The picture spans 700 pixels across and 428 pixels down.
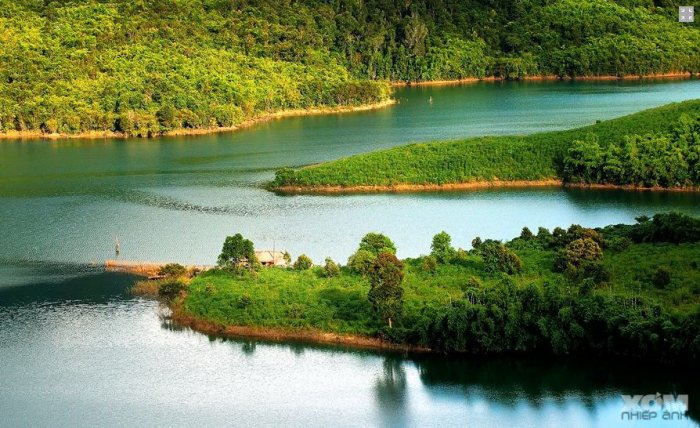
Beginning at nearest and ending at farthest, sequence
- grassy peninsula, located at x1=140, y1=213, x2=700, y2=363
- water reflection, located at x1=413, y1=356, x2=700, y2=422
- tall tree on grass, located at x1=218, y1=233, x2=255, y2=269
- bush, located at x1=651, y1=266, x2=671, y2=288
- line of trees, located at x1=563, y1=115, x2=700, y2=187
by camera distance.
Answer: water reflection, located at x1=413, y1=356, x2=700, y2=422, grassy peninsula, located at x1=140, y1=213, x2=700, y2=363, bush, located at x1=651, y1=266, x2=671, y2=288, tall tree on grass, located at x1=218, y1=233, x2=255, y2=269, line of trees, located at x1=563, y1=115, x2=700, y2=187

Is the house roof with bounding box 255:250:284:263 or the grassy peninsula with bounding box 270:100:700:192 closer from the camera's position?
the house roof with bounding box 255:250:284:263

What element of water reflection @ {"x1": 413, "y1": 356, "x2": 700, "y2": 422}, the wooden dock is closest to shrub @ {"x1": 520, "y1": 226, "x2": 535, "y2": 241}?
water reflection @ {"x1": 413, "y1": 356, "x2": 700, "y2": 422}

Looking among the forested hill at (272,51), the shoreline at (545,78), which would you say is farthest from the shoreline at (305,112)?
the forested hill at (272,51)

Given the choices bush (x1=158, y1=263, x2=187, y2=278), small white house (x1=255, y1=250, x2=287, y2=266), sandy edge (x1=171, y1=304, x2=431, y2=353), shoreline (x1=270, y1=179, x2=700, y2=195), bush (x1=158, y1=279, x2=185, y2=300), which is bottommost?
sandy edge (x1=171, y1=304, x2=431, y2=353)

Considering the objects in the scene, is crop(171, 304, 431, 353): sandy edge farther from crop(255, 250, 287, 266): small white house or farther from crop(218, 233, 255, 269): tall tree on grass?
crop(255, 250, 287, 266): small white house

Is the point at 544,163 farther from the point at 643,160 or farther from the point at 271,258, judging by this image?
the point at 271,258

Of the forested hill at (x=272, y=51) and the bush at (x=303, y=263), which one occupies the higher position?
the forested hill at (x=272, y=51)

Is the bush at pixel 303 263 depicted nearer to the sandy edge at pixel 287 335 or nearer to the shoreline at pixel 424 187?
the sandy edge at pixel 287 335

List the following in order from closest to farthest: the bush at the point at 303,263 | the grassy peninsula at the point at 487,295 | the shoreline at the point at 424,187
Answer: the grassy peninsula at the point at 487,295
the bush at the point at 303,263
the shoreline at the point at 424,187
